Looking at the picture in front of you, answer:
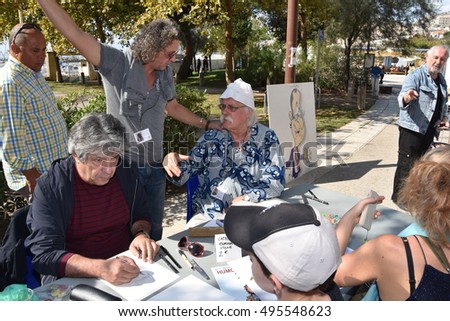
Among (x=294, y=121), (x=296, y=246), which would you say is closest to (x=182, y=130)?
(x=294, y=121)

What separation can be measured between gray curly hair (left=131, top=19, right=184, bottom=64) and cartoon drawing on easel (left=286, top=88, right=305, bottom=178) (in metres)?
2.73

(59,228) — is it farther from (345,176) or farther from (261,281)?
(345,176)

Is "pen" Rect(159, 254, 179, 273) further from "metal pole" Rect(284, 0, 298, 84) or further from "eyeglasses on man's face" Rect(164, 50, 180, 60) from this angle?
"metal pole" Rect(284, 0, 298, 84)

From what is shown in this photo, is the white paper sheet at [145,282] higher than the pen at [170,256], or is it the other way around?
the pen at [170,256]

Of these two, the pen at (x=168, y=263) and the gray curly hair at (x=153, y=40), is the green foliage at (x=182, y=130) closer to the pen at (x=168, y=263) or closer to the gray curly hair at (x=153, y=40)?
the gray curly hair at (x=153, y=40)

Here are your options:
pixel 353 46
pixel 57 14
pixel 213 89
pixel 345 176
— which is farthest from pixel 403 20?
pixel 57 14

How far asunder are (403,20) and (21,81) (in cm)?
1856

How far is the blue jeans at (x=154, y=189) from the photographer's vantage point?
2.96 metres

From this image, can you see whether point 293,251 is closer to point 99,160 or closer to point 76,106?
point 99,160

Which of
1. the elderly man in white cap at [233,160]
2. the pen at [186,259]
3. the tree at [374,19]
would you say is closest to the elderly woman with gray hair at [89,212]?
the pen at [186,259]

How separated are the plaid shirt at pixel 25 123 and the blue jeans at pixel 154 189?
713 millimetres

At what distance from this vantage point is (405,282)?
1515 mm

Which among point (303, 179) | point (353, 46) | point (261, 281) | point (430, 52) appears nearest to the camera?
point (261, 281)

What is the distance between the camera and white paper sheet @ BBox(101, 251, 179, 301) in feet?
5.62
